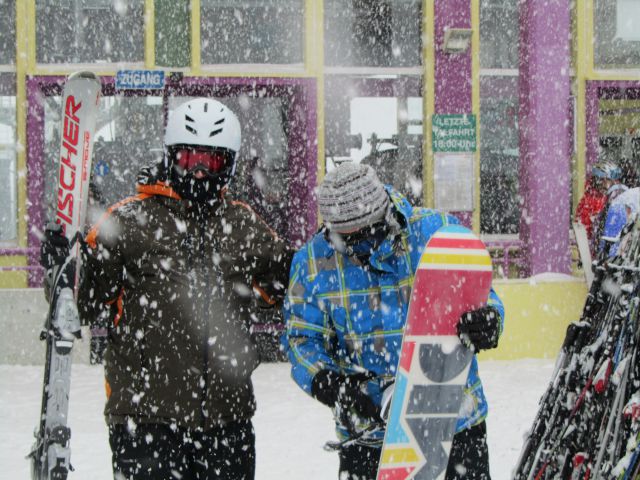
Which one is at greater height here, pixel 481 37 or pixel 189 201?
pixel 481 37

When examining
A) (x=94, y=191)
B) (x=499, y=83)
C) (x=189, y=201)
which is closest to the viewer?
(x=189, y=201)

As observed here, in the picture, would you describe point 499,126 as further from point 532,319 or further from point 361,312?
point 361,312

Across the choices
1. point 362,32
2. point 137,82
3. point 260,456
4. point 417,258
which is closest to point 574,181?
point 362,32

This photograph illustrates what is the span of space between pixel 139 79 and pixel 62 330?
6.49m

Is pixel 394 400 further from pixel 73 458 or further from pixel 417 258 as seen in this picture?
pixel 73 458

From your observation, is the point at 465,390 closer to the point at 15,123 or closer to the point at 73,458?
the point at 73,458

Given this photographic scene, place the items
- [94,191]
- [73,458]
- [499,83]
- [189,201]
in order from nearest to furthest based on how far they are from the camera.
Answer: [189,201] < [73,458] < [94,191] < [499,83]

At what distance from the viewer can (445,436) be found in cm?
261

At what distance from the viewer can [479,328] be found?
2.51 meters

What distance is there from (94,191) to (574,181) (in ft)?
17.1

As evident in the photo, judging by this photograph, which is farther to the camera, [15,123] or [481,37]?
[481,37]

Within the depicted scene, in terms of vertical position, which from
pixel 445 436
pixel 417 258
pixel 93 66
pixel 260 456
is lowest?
pixel 260 456

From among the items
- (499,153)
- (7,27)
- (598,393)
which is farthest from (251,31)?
(598,393)

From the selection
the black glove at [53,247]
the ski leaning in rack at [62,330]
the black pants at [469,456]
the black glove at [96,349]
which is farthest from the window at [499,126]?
the black pants at [469,456]
